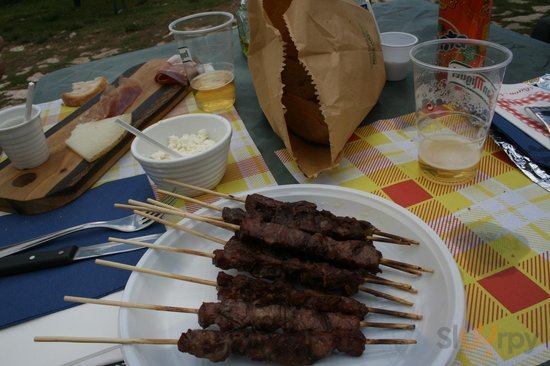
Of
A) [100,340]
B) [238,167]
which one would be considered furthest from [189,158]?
[100,340]

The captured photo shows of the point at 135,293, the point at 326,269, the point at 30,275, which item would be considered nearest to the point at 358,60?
the point at 326,269

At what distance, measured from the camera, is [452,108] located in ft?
5.58

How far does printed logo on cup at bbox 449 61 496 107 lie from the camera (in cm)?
149

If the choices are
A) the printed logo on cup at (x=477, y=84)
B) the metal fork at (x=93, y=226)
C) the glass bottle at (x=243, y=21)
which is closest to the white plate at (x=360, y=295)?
the metal fork at (x=93, y=226)

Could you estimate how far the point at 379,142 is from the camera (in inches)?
79.0

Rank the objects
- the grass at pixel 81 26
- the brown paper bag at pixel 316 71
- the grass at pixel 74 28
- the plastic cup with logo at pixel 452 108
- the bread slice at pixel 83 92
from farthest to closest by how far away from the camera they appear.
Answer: the grass at pixel 74 28
the grass at pixel 81 26
the bread slice at pixel 83 92
the brown paper bag at pixel 316 71
the plastic cup with logo at pixel 452 108

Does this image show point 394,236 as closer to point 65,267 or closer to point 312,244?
point 312,244

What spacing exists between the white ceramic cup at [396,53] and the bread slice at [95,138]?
5.51 feet

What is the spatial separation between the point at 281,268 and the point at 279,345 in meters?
0.26

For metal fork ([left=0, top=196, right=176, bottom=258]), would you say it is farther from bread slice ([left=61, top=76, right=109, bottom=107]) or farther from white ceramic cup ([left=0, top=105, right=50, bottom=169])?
bread slice ([left=61, top=76, right=109, bottom=107])

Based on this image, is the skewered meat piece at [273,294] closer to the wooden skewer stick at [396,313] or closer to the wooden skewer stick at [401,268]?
the wooden skewer stick at [396,313]

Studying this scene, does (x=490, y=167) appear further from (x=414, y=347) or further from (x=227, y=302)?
(x=227, y=302)

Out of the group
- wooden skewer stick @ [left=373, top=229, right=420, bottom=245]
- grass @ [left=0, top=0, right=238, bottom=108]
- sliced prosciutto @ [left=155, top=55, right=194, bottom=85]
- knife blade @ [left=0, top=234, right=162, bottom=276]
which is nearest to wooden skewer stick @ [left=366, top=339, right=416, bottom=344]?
wooden skewer stick @ [left=373, top=229, right=420, bottom=245]

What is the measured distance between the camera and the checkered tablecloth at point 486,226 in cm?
108
